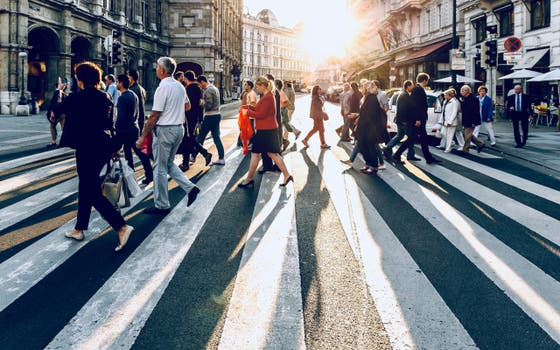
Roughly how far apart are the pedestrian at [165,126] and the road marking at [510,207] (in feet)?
12.8

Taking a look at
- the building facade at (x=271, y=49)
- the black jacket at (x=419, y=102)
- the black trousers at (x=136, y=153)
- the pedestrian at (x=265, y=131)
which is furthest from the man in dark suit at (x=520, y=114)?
the building facade at (x=271, y=49)

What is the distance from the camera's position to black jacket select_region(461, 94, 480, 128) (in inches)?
482

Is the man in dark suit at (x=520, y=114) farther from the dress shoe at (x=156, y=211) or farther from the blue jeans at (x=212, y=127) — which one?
the dress shoe at (x=156, y=211)

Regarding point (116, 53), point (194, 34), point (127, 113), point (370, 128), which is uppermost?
point (194, 34)

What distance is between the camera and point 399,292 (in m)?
3.75

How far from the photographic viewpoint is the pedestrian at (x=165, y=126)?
19.7 feet

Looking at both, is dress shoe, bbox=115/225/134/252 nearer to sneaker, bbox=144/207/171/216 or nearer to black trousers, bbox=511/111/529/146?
sneaker, bbox=144/207/171/216

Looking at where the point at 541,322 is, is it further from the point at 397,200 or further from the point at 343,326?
the point at 397,200

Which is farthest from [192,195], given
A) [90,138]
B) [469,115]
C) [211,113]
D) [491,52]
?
[491,52]

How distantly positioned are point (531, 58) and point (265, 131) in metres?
18.5

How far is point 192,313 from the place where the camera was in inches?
132

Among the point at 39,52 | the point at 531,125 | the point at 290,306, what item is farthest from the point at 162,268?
the point at 39,52

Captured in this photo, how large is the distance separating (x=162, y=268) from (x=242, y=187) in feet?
12.0

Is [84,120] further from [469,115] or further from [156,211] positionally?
[469,115]
